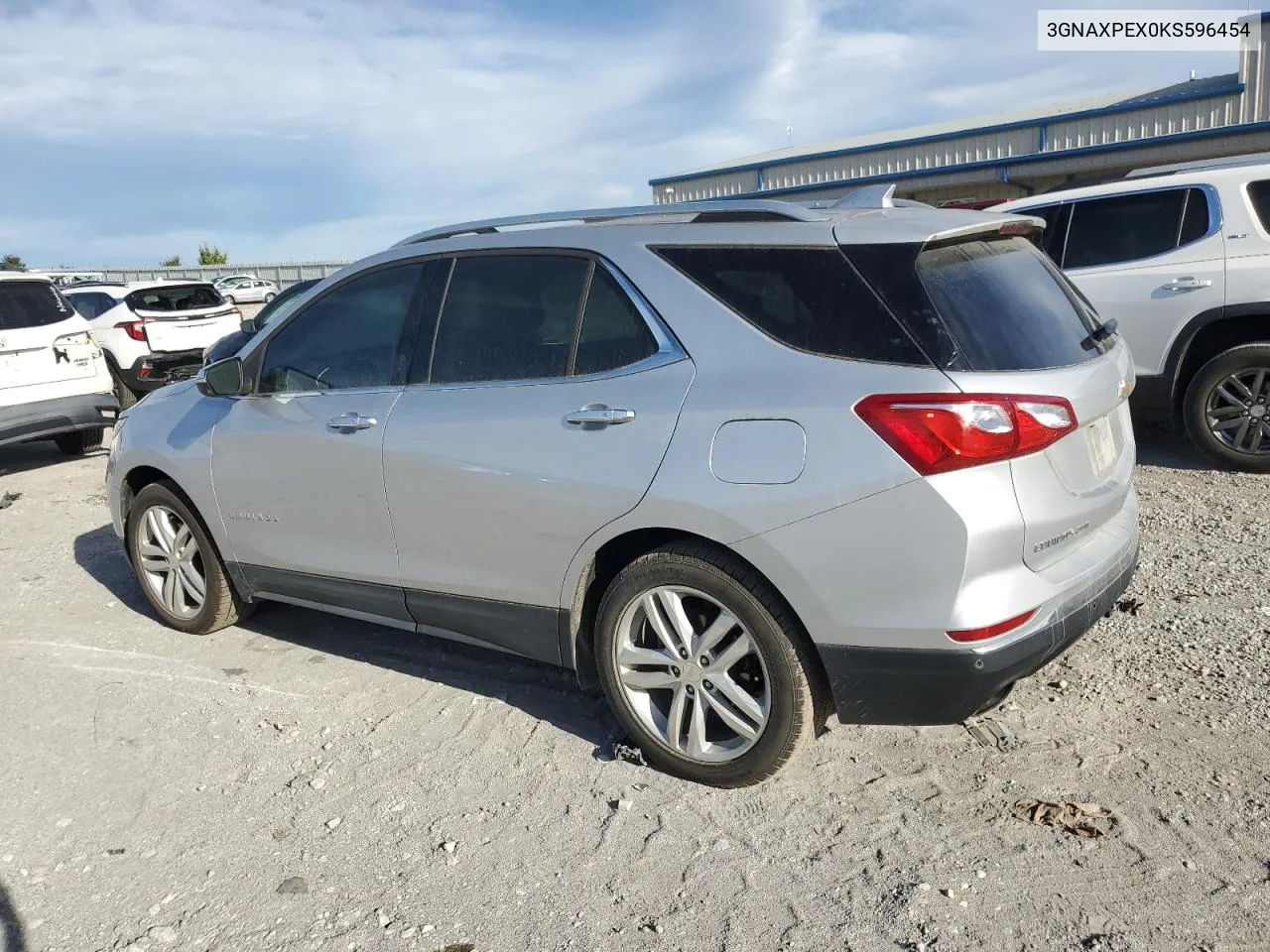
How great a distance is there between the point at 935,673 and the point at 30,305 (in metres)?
9.09

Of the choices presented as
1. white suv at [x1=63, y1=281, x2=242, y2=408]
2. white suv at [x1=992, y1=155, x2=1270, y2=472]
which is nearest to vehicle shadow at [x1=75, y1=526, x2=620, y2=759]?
white suv at [x1=992, y1=155, x2=1270, y2=472]

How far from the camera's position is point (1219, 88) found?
17109 millimetres

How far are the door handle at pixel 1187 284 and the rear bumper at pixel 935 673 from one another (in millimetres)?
4561

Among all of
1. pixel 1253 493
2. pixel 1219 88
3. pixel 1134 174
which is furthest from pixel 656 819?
pixel 1219 88

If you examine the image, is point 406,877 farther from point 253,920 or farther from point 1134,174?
point 1134,174

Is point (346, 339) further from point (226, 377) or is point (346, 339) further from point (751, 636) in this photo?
point (751, 636)

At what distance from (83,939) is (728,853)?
1779mm

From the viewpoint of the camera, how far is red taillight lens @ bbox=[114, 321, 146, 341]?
1238cm

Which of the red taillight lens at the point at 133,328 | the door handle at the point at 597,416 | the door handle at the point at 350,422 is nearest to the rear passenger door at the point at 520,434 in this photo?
the door handle at the point at 597,416

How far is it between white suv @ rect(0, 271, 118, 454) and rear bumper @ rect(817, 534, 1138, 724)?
8089 mm

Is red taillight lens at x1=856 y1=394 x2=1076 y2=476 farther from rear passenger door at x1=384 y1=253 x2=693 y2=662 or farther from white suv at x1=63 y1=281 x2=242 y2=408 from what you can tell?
white suv at x1=63 y1=281 x2=242 y2=408

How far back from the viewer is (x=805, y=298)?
3.13 meters

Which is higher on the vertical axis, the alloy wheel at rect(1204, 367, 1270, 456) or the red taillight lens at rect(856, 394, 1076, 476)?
the red taillight lens at rect(856, 394, 1076, 476)

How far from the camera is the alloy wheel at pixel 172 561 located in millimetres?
5035
